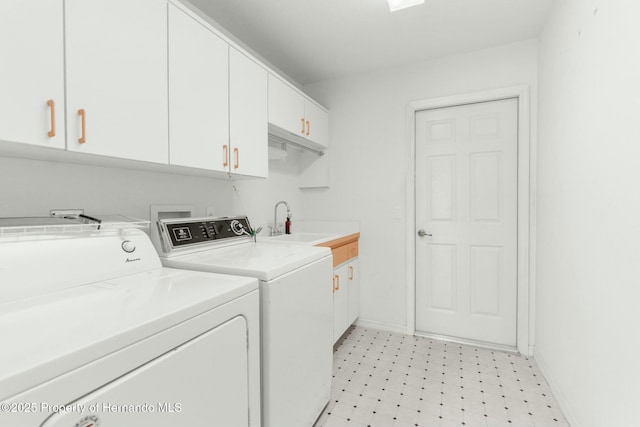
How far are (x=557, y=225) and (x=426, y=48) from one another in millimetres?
1661

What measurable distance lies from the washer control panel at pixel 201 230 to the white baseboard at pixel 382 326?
1.60m

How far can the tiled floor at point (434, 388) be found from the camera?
164 centimetres

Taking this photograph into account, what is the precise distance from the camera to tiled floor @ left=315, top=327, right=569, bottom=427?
5.38 feet

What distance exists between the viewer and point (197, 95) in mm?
1440

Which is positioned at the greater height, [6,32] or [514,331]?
[6,32]

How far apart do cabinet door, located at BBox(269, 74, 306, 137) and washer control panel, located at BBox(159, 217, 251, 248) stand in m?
0.75

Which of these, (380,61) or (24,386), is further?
(380,61)

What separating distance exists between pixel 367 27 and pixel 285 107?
819 mm

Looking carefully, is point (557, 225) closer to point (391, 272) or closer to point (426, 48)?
point (391, 272)

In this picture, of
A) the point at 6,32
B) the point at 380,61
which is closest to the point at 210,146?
the point at 6,32

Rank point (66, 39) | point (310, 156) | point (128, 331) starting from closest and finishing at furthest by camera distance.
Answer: point (128, 331) → point (66, 39) → point (310, 156)

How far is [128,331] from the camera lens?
67 centimetres

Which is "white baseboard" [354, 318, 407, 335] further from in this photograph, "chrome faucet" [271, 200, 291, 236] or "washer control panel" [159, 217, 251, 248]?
"washer control panel" [159, 217, 251, 248]

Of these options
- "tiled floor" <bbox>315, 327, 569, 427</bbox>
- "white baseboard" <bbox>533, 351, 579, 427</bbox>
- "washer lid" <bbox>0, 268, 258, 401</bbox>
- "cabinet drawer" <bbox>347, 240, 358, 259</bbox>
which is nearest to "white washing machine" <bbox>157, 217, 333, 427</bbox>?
"washer lid" <bbox>0, 268, 258, 401</bbox>
